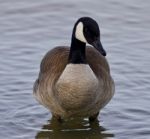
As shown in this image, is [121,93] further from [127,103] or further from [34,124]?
[34,124]

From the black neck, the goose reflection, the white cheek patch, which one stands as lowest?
the goose reflection

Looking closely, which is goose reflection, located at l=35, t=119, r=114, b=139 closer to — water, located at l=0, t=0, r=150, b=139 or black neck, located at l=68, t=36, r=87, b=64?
water, located at l=0, t=0, r=150, b=139

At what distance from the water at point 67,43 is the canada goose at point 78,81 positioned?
310 mm

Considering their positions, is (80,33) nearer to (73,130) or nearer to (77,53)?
(77,53)

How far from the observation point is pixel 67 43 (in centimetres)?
1234

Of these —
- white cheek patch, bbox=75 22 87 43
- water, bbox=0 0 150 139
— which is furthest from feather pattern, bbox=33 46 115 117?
white cheek patch, bbox=75 22 87 43

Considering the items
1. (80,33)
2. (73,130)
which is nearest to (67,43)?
(73,130)

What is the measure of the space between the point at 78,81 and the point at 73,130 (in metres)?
0.82

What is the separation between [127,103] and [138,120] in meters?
0.57

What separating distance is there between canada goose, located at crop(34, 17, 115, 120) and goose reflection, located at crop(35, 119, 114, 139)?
14 cm

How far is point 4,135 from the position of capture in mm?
9414

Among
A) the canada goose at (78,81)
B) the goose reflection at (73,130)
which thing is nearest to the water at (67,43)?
the goose reflection at (73,130)

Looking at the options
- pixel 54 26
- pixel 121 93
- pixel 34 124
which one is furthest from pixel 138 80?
pixel 54 26

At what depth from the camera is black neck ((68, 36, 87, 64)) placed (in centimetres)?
950
